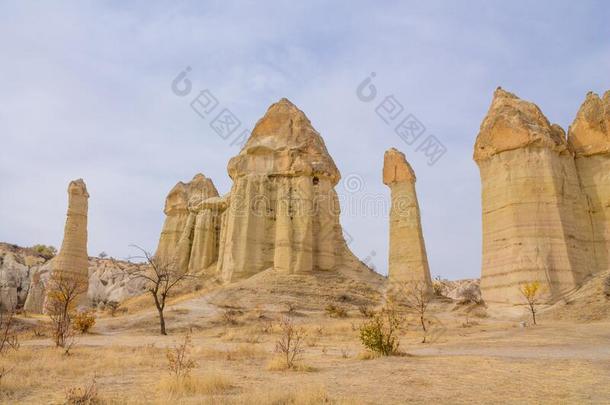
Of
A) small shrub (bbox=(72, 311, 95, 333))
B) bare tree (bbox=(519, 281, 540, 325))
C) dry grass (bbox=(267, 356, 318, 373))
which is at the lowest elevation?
dry grass (bbox=(267, 356, 318, 373))

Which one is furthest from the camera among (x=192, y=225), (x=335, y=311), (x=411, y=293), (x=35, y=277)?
(x=35, y=277)

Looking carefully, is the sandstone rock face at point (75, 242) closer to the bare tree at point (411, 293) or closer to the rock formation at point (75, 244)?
the rock formation at point (75, 244)

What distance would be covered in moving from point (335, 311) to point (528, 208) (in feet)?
38.8

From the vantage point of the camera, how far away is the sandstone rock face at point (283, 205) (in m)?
34.8

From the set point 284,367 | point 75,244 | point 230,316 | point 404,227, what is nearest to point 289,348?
point 284,367

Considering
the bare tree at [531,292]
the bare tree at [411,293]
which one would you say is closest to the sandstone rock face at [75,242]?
the bare tree at [411,293]

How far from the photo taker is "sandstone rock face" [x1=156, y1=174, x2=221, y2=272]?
45562 millimetres

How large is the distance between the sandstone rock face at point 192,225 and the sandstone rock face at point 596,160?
29512 millimetres

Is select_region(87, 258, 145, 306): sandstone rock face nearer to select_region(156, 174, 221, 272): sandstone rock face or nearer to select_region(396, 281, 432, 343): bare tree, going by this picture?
select_region(156, 174, 221, 272): sandstone rock face

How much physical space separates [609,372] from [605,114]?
24.5 m

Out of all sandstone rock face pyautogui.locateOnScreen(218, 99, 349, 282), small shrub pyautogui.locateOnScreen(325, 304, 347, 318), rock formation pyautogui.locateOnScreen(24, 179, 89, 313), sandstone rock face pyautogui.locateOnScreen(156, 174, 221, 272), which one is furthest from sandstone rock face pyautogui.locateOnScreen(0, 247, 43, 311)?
small shrub pyautogui.locateOnScreen(325, 304, 347, 318)

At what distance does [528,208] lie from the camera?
2625 cm

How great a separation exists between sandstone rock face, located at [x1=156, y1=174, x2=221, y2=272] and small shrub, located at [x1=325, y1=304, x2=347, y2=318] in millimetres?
18901

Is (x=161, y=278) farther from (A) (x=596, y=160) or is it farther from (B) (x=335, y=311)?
(A) (x=596, y=160)
